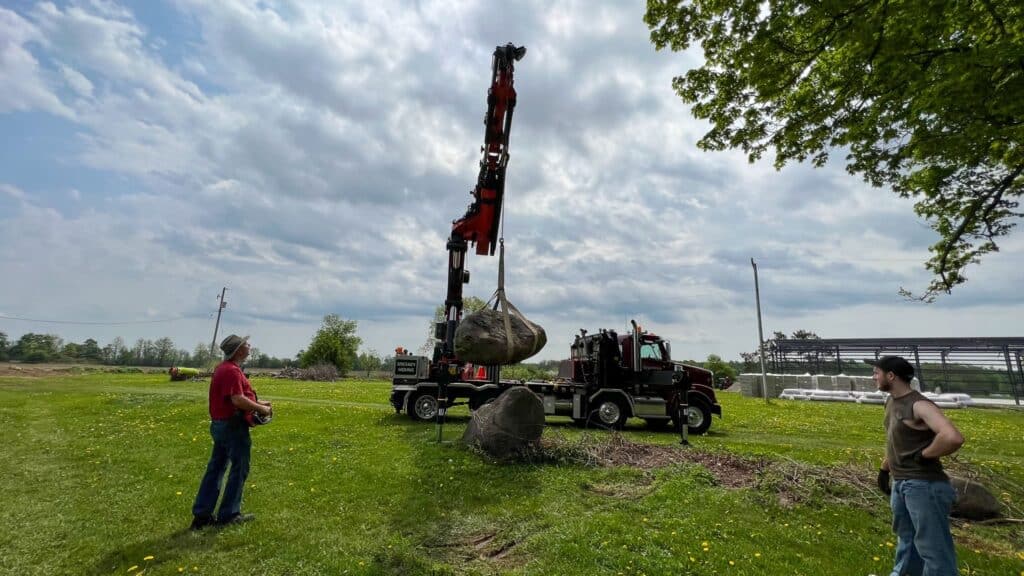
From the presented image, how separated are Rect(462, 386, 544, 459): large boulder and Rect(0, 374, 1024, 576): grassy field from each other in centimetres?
41

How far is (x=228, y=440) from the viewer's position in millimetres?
5309

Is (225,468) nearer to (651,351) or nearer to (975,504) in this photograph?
(975,504)

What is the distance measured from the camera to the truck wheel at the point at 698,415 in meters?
14.1

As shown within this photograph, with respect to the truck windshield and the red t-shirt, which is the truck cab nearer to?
the truck windshield

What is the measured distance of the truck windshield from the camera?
14.5 m

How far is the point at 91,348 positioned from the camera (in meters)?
90.6

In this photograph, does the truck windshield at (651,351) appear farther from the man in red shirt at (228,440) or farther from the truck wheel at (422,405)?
the man in red shirt at (228,440)

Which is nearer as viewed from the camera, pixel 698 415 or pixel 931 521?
pixel 931 521

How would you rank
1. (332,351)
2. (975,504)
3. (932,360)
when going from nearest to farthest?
(975,504) → (932,360) → (332,351)

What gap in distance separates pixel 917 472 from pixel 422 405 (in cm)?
1264

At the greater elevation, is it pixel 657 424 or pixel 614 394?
pixel 614 394

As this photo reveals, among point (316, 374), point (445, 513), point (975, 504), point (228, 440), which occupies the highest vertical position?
point (228, 440)

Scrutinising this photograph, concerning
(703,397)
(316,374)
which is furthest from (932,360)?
(316,374)

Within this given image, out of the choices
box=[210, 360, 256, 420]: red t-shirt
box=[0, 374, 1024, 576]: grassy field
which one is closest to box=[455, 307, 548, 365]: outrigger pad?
box=[0, 374, 1024, 576]: grassy field
